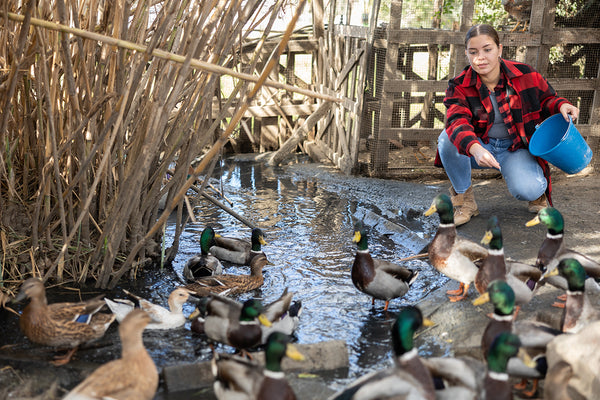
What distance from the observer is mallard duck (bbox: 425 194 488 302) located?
169 inches

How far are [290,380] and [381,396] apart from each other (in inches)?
26.5

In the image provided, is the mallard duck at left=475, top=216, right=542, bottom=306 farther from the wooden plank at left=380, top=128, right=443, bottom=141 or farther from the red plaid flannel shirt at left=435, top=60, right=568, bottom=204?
the wooden plank at left=380, top=128, right=443, bottom=141

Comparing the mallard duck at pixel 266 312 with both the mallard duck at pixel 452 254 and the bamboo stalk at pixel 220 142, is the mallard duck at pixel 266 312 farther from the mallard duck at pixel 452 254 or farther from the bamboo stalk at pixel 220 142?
the mallard duck at pixel 452 254

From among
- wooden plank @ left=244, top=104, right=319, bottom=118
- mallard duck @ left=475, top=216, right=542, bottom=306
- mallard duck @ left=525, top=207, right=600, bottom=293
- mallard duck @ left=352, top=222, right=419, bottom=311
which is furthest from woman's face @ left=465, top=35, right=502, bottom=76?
wooden plank @ left=244, top=104, right=319, bottom=118

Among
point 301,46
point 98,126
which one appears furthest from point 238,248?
point 301,46

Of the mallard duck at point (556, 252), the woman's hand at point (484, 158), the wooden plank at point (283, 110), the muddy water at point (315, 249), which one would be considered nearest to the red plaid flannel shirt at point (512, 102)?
the woman's hand at point (484, 158)

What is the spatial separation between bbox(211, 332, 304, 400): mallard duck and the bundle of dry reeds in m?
1.21

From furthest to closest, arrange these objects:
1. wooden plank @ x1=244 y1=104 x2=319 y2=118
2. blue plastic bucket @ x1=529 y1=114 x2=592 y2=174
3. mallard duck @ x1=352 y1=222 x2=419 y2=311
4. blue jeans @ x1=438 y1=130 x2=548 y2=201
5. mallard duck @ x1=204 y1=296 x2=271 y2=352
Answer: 1. wooden plank @ x1=244 y1=104 x2=319 y2=118
2. blue jeans @ x1=438 y1=130 x2=548 y2=201
3. blue plastic bucket @ x1=529 y1=114 x2=592 y2=174
4. mallard duck @ x1=352 y1=222 x2=419 y2=311
5. mallard duck @ x1=204 y1=296 x2=271 y2=352

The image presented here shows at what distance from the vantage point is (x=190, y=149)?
423cm

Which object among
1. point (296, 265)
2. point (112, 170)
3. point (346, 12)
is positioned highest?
point (346, 12)

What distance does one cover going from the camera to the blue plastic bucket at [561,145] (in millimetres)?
5254

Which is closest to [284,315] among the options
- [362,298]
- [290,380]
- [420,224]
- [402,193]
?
[290,380]

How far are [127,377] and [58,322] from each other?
80 centimetres

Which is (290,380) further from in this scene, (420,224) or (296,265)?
(420,224)
